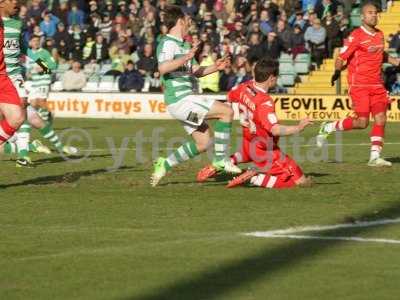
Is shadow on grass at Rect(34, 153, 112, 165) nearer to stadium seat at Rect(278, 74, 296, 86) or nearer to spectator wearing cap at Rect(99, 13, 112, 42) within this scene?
stadium seat at Rect(278, 74, 296, 86)

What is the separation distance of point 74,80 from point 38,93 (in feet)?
41.9

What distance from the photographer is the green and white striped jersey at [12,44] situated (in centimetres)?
1709

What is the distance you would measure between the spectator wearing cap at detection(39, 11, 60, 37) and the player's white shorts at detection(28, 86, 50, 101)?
16.8 m

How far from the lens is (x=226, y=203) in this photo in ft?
41.5

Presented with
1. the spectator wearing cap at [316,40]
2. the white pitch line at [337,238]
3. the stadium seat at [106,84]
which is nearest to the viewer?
the white pitch line at [337,238]

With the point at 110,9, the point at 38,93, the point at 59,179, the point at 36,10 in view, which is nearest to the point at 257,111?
the point at 59,179

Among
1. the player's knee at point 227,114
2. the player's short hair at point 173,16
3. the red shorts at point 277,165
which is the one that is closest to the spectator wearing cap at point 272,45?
the player's knee at point 227,114

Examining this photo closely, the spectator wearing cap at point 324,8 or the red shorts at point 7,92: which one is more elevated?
the red shorts at point 7,92

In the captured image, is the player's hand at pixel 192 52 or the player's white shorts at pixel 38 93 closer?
the player's hand at pixel 192 52

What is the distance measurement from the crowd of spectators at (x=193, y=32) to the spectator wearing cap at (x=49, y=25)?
0.03m

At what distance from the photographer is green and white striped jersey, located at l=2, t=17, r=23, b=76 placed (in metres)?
17.1

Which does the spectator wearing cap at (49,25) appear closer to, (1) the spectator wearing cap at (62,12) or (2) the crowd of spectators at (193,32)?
(2) the crowd of spectators at (193,32)

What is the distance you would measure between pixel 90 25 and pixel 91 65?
2924mm

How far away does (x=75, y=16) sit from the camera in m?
39.1
